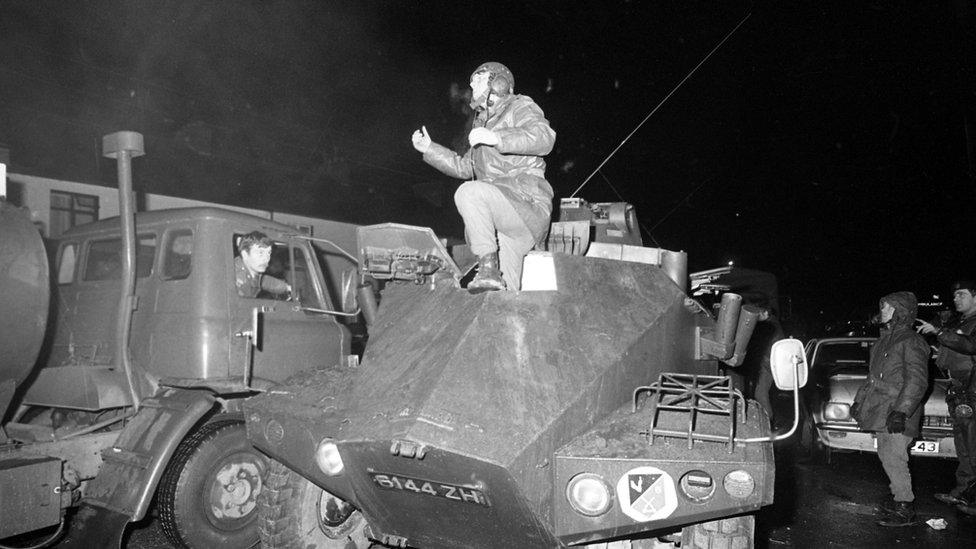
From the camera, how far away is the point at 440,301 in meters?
3.59

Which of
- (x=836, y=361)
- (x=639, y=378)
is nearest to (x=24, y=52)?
(x=639, y=378)

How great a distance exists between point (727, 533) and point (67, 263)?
22.1 feet

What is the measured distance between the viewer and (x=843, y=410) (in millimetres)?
7625

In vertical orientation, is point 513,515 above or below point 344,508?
above

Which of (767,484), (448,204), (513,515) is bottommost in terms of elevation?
(513,515)

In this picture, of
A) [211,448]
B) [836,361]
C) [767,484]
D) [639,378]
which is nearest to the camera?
[767,484]

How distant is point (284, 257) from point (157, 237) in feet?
3.73

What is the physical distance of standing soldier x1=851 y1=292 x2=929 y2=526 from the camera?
19.3 feet

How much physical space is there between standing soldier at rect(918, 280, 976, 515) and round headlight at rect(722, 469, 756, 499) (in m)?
4.99

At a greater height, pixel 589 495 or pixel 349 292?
pixel 349 292

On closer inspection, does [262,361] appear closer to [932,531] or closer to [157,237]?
[157,237]

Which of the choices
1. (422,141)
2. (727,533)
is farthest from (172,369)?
(727,533)

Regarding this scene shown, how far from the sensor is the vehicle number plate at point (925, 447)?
7191mm

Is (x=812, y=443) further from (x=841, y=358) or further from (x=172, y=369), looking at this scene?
(x=172, y=369)
